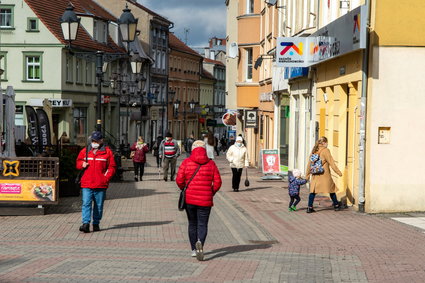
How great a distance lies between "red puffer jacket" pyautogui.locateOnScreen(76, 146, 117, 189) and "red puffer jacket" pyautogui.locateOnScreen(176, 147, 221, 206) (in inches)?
119

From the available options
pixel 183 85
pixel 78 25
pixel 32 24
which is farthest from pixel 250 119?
pixel 183 85

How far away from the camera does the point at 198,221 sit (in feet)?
40.2

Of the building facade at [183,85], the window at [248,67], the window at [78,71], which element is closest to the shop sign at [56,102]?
the window at [78,71]

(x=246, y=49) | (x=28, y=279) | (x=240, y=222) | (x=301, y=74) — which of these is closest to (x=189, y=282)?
(x=28, y=279)

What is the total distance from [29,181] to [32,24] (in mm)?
41189

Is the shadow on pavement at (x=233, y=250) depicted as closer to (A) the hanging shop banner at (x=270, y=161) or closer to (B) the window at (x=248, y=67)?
(A) the hanging shop banner at (x=270, y=161)

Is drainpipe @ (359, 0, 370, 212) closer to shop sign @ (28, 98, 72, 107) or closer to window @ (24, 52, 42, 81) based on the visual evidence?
shop sign @ (28, 98, 72, 107)

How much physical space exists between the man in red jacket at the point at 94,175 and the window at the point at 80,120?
149ft

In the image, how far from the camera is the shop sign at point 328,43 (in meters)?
18.3

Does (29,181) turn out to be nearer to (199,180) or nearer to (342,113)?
(199,180)

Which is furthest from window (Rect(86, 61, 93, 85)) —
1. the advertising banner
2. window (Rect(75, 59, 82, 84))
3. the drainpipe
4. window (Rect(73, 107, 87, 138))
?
the advertising banner

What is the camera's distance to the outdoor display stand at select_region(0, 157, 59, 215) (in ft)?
57.1

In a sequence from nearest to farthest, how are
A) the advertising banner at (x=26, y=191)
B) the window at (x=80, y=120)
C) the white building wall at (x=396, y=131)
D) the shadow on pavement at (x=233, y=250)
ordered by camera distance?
1. the shadow on pavement at (x=233, y=250)
2. the advertising banner at (x=26, y=191)
3. the white building wall at (x=396, y=131)
4. the window at (x=80, y=120)

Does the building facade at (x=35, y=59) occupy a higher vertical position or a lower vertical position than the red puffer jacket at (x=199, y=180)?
higher
